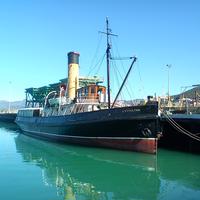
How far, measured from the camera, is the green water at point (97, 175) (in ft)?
48.0

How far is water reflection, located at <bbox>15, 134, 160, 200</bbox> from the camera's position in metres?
15.0

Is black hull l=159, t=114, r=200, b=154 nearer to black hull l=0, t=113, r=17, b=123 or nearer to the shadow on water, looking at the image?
the shadow on water

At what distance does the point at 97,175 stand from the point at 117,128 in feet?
25.0

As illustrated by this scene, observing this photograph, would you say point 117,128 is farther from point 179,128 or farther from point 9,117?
point 9,117

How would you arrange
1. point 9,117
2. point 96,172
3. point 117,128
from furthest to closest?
1. point 9,117
2. point 117,128
3. point 96,172

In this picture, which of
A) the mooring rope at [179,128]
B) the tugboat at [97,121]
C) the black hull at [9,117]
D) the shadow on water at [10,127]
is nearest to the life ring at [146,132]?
the tugboat at [97,121]

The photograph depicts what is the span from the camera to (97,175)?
18.4 m

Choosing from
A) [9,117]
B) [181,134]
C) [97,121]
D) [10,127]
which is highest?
[97,121]

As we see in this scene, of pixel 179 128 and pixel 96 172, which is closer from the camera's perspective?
pixel 96 172

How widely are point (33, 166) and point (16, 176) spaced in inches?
138

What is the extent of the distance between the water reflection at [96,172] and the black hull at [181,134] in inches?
150

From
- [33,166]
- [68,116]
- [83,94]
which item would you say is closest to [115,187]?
[33,166]

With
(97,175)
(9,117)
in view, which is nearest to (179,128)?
(97,175)

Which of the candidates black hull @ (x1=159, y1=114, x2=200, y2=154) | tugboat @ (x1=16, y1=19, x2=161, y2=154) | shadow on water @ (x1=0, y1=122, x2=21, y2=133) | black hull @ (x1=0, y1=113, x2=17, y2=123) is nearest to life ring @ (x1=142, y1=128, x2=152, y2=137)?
tugboat @ (x1=16, y1=19, x2=161, y2=154)
